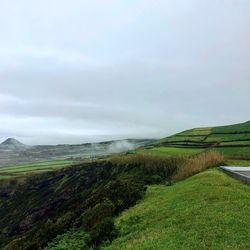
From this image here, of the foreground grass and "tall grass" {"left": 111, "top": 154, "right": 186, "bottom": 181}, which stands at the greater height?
"tall grass" {"left": 111, "top": 154, "right": 186, "bottom": 181}

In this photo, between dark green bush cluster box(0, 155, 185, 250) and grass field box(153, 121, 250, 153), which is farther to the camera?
grass field box(153, 121, 250, 153)

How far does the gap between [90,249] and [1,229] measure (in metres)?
85.8

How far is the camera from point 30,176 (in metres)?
172

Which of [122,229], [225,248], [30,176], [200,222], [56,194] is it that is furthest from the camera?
[30,176]

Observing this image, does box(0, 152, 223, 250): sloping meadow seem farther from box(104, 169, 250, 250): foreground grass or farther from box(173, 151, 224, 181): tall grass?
box(104, 169, 250, 250): foreground grass

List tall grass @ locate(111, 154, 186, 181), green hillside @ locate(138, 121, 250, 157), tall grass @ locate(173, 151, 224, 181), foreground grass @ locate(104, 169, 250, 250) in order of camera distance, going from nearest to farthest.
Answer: foreground grass @ locate(104, 169, 250, 250)
tall grass @ locate(173, 151, 224, 181)
tall grass @ locate(111, 154, 186, 181)
green hillside @ locate(138, 121, 250, 157)

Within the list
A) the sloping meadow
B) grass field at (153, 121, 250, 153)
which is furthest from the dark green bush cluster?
grass field at (153, 121, 250, 153)

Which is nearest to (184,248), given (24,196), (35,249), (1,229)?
(35,249)

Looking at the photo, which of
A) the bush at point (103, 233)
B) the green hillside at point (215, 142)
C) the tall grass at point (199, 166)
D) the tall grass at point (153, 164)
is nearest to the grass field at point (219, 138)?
the green hillside at point (215, 142)

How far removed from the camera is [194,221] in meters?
25.2

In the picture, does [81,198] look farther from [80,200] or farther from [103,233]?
[103,233]

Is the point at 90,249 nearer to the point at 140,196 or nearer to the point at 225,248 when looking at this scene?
the point at 225,248

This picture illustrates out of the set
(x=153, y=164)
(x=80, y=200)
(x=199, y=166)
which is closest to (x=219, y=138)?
(x=153, y=164)

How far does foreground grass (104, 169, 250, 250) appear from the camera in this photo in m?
21.1
